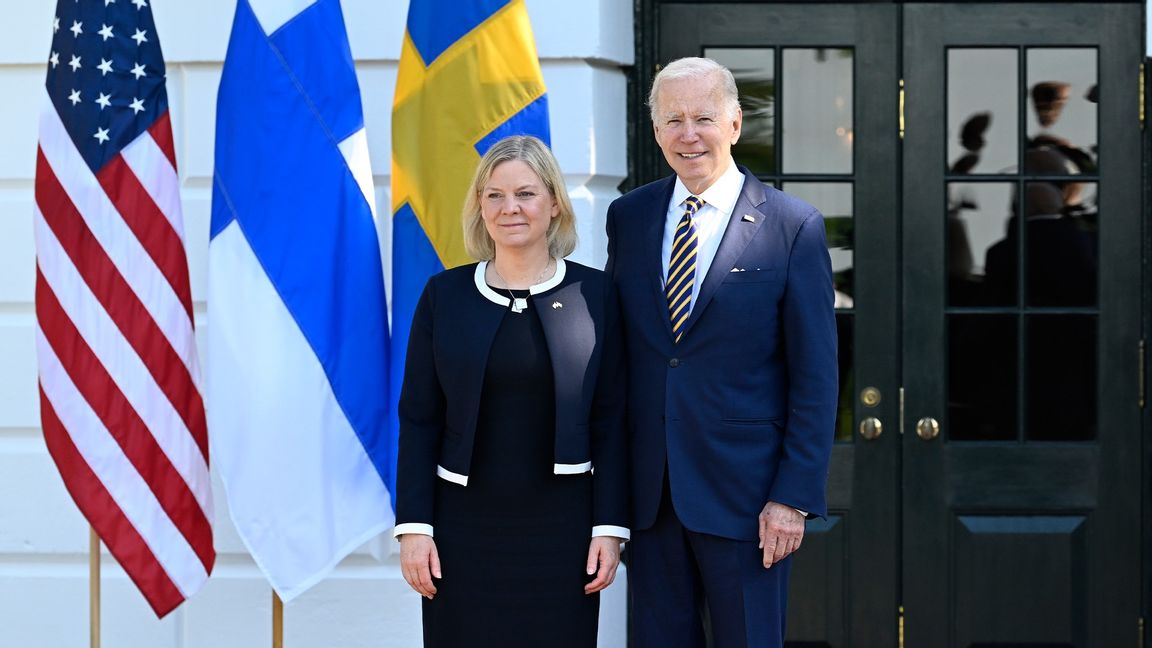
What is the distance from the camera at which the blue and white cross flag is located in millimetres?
3494

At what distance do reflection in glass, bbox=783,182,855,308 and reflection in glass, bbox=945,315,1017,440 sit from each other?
14.5 inches

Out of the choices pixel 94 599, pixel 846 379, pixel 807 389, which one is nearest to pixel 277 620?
pixel 94 599

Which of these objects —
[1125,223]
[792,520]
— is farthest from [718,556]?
[1125,223]

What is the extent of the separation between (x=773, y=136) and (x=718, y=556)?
201 cm

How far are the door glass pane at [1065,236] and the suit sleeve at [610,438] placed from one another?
2.12 metres

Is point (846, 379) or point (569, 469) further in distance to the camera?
point (846, 379)

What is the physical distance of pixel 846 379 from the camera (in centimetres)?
455

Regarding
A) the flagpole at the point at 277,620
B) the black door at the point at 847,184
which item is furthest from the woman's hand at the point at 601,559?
the black door at the point at 847,184

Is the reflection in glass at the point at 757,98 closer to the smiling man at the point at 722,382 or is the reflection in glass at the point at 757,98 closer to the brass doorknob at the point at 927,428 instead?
the brass doorknob at the point at 927,428

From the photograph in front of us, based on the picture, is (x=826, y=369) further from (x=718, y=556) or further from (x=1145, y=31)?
(x=1145, y=31)

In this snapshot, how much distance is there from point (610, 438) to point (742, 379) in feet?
1.03

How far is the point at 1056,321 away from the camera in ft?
14.8

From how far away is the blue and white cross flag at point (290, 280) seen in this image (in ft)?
11.5

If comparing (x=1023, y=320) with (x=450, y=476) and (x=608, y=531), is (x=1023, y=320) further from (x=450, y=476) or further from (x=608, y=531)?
(x=450, y=476)
